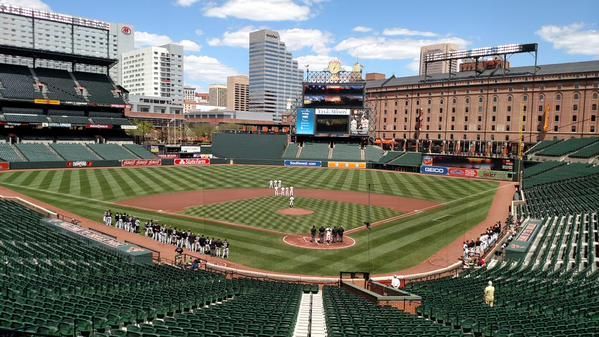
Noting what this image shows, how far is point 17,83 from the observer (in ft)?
255

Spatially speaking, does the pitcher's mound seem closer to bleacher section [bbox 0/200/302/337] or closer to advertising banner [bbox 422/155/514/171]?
bleacher section [bbox 0/200/302/337]

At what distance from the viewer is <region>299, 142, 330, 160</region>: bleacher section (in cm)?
9109

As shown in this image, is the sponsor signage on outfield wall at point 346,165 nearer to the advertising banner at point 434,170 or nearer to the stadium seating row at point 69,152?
the advertising banner at point 434,170

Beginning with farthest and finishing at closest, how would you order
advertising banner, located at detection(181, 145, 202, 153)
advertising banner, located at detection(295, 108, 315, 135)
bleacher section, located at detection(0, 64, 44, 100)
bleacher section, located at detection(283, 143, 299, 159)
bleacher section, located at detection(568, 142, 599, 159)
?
advertising banner, located at detection(181, 145, 202, 153) < bleacher section, located at detection(283, 143, 299, 159) < advertising banner, located at detection(295, 108, 315, 135) < bleacher section, located at detection(0, 64, 44, 100) < bleacher section, located at detection(568, 142, 599, 159)

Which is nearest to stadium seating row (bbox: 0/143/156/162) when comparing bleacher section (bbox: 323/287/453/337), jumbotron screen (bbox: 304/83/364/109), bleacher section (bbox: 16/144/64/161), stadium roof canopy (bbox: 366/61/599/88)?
bleacher section (bbox: 16/144/64/161)

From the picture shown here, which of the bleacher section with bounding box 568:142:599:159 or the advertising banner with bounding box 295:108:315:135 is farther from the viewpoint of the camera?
the advertising banner with bounding box 295:108:315:135

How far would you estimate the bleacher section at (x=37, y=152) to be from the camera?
68.4m

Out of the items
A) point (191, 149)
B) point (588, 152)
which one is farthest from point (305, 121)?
point (588, 152)

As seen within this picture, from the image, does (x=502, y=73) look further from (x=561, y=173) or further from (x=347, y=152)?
(x=561, y=173)

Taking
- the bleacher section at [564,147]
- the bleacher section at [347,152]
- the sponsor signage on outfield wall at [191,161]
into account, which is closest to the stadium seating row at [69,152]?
the sponsor signage on outfield wall at [191,161]

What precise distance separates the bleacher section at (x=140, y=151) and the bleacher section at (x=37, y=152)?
1350cm

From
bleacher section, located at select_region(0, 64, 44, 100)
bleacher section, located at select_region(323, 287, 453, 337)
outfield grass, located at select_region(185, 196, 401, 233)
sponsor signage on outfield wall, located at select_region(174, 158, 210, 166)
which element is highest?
bleacher section, located at select_region(0, 64, 44, 100)

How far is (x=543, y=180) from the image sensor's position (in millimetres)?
53781

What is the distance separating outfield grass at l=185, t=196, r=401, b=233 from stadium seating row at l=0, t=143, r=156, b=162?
4009 centimetres
